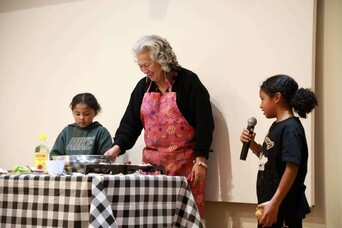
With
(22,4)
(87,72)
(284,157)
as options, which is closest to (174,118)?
(284,157)

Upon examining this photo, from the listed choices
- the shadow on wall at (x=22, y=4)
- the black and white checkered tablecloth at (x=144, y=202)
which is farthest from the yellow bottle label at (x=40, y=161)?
the shadow on wall at (x=22, y=4)

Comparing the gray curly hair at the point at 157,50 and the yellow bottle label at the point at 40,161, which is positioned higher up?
the gray curly hair at the point at 157,50

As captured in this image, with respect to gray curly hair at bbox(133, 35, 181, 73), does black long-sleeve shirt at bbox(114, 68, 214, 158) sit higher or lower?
lower

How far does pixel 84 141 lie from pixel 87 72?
675 millimetres

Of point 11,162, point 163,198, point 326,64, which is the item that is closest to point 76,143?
point 11,162

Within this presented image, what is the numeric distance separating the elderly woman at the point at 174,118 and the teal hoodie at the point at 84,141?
23 centimetres

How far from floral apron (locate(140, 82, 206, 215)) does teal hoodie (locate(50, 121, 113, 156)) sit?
0.35 meters

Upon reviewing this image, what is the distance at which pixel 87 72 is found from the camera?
3408mm

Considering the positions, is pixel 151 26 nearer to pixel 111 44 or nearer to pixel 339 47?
pixel 111 44

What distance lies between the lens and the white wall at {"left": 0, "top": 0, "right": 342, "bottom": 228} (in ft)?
8.37

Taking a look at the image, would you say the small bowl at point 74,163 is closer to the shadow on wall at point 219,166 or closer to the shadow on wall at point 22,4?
the shadow on wall at point 219,166

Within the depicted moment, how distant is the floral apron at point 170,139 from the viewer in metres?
2.61

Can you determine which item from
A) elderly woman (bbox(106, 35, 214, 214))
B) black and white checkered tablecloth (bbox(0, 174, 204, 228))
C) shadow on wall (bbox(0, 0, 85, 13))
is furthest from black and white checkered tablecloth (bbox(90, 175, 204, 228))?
shadow on wall (bbox(0, 0, 85, 13))

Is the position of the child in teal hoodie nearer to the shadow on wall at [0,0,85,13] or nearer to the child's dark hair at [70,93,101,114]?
the child's dark hair at [70,93,101,114]
